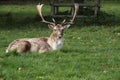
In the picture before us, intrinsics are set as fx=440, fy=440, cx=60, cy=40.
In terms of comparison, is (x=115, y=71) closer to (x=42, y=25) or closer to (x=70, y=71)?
(x=70, y=71)

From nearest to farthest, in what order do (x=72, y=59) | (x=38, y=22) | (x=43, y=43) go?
(x=72, y=59)
(x=43, y=43)
(x=38, y=22)

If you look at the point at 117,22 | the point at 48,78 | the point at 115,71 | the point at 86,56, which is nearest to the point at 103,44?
the point at 86,56

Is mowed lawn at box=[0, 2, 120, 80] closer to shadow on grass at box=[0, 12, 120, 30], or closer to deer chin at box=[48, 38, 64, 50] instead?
deer chin at box=[48, 38, 64, 50]

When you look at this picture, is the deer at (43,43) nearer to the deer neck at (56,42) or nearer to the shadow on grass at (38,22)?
the deer neck at (56,42)

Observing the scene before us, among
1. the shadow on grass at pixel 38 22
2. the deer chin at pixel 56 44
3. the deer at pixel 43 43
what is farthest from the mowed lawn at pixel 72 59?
the shadow on grass at pixel 38 22

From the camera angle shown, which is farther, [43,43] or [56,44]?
[43,43]

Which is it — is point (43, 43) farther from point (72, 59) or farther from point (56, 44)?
point (72, 59)

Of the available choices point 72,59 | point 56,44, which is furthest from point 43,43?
point 72,59

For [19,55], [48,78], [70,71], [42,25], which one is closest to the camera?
[48,78]

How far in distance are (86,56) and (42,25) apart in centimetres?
1051

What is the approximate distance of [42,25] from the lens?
73.6 ft

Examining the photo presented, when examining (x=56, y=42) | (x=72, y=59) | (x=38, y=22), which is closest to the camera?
(x=72, y=59)

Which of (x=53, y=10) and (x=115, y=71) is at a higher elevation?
(x=115, y=71)

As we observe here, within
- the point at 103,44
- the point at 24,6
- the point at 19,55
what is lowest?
the point at 24,6
